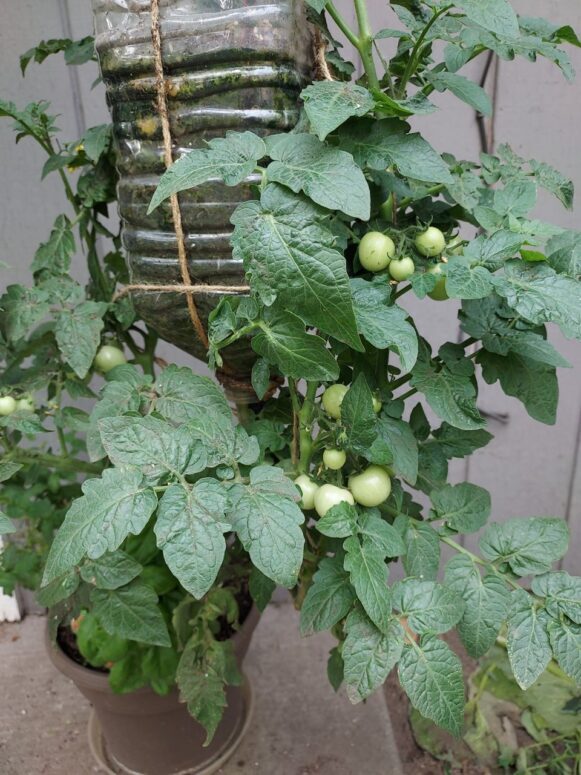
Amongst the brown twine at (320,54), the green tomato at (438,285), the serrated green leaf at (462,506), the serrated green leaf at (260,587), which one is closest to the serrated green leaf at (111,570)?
the serrated green leaf at (260,587)

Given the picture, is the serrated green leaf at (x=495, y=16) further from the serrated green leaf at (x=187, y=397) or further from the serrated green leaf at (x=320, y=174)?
the serrated green leaf at (x=187, y=397)

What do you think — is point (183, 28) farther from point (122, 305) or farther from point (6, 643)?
point (6, 643)

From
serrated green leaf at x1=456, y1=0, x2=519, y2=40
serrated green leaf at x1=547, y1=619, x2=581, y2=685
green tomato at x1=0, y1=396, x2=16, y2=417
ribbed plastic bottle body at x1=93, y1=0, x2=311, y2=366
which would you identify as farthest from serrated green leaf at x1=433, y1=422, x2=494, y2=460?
green tomato at x1=0, y1=396, x2=16, y2=417

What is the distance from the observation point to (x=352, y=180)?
0.55 m

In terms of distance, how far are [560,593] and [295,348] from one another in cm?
38

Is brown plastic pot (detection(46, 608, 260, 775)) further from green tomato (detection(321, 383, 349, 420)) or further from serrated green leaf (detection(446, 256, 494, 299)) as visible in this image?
serrated green leaf (detection(446, 256, 494, 299))

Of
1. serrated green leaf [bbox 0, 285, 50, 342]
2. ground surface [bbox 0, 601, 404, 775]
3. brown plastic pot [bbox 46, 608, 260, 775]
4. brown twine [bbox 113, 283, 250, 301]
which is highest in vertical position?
brown twine [bbox 113, 283, 250, 301]

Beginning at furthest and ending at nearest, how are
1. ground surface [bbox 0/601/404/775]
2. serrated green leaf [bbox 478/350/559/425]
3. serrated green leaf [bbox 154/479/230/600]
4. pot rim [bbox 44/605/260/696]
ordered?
ground surface [bbox 0/601/404/775] → pot rim [bbox 44/605/260/696] → serrated green leaf [bbox 478/350/559/425] → serrated green leaf [bbox 154/479/230/600]

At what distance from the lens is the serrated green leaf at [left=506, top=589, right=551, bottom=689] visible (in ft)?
2.10

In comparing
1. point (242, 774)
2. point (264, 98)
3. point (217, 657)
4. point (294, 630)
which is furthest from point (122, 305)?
point (294, 630)

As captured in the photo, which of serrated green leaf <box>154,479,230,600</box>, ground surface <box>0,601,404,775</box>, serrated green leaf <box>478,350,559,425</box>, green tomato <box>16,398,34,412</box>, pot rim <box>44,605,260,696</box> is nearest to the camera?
serrated green leaf <box>154,479,230,600</box>

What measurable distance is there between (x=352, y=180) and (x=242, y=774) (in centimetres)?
108

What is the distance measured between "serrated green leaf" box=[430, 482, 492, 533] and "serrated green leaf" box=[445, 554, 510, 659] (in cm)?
6

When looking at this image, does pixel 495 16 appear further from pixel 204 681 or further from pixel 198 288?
pixel 204 681
